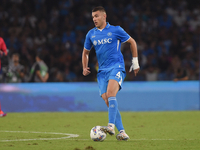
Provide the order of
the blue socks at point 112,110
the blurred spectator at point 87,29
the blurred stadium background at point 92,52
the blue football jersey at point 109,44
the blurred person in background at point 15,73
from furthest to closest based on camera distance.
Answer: the blurred spectator at point 87,29 → the blurred person in background at point 15,73 → the blurred stadium background at point 92,52 → the blue football jersey at point 109,44 → the blue socks at point 112,110

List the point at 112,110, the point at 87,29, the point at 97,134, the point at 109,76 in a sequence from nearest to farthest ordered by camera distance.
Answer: the point at 97,134, the point at 112,110, the point at 109,76, the point at 87,29

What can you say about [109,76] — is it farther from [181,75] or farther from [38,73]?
[181,75]

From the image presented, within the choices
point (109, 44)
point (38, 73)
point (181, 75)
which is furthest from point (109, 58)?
point (181, 75)

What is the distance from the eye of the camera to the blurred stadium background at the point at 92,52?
42.4ft

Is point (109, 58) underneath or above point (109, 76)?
above

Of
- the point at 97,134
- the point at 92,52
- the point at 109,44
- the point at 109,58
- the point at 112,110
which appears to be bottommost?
the point at 92,52

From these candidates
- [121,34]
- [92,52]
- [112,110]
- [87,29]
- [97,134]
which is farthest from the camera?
[87,29]

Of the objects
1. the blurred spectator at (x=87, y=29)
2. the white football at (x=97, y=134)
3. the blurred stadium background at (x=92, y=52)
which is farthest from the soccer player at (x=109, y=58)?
the blurred spectator at (x=87, y=29)

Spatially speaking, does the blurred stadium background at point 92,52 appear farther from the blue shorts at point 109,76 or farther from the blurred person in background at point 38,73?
the blue shorts at point 109,76

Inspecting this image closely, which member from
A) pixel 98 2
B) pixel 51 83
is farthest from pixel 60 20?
pixel 51 83

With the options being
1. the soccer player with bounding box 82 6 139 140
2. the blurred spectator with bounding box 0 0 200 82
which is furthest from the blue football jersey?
the blurred spectator with bounding box 0 0 200 82

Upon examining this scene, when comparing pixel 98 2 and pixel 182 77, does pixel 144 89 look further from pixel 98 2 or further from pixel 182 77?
pixel 98 2

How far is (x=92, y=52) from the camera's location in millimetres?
17062

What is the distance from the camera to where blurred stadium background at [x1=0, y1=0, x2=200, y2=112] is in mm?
12922
